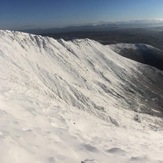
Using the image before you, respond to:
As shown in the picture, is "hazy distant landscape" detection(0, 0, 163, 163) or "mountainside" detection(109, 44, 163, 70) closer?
"hazy distant landscape" detection(0, 0, 163, 163)

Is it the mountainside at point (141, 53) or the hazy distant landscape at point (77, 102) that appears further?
the mountainside at point (141, 53)

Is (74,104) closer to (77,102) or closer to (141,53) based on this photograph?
(77,102)

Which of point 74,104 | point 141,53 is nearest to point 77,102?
point 74,104

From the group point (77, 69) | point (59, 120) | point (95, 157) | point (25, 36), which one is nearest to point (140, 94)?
point (77, 69)

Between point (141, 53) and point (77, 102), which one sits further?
point (141, 53)
